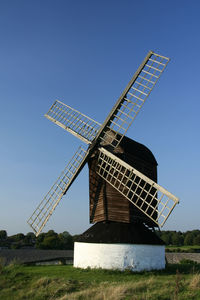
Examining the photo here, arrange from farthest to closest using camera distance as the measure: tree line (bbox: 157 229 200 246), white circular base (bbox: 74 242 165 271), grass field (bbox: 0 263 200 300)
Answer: tree line (bbox: 157 229 200 246), white circular base (bbox: 74 242 165 271), grass field (bbox: 0 263 200 300)

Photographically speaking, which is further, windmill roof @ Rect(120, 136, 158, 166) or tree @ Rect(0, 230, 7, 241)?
tree @ Rect(0, 230, 7, 241)

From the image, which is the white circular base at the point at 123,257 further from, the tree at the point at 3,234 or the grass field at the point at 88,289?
the tree at the point at 3,234

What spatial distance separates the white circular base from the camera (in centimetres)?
1623

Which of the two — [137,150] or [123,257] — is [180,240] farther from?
[123,257]

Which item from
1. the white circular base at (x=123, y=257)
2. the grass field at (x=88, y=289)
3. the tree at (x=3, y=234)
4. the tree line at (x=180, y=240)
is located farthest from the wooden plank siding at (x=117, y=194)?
the tree at (x=3, y=234)

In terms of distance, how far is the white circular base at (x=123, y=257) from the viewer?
53.3 feet

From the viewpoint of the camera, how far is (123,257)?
53.4 ft

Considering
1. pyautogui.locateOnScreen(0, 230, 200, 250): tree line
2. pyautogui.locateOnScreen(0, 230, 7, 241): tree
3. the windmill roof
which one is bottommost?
pyautogui.locateOnScreen(0, 230, 7, 241): tree

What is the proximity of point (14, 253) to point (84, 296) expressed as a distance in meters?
27.5

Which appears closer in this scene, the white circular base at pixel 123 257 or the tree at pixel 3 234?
the white circular base at pixel 123 257

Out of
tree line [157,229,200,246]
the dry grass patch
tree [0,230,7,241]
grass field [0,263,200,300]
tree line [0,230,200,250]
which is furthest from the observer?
tree [0,230,7,241]

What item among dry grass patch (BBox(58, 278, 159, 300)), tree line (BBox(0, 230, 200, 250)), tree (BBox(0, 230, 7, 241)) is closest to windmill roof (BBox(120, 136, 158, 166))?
dry grass patch (BBox(58, 278, 159, 300))

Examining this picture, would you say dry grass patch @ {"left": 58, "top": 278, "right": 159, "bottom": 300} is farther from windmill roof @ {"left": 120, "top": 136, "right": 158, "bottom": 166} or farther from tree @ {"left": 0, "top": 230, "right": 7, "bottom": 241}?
tree @ {"left": 0, "top": 230, "right": 7, "bottom": 241}

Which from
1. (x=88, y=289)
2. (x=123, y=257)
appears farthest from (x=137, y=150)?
(x=88, y=289)
